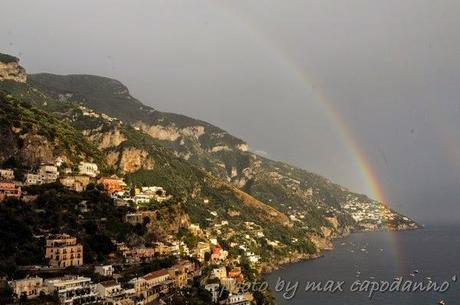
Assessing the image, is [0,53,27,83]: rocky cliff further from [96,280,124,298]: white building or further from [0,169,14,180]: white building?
[96,280,124,298]: white building

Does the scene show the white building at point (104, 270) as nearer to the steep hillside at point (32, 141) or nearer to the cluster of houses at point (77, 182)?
the cluster of houses at point (77, 182)

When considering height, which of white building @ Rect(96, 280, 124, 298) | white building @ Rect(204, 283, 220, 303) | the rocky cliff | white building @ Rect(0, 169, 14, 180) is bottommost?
white building @ Rect(96, 280, 124, 298)

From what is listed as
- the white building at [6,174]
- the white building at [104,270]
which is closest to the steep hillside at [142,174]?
the white building at [6,174]

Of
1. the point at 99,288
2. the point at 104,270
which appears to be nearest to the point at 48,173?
the point at 104,270

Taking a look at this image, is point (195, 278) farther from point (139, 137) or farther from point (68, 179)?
point (139, 137)

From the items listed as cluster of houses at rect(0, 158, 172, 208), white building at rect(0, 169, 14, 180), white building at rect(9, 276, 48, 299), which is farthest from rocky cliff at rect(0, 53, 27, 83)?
white building at rect(9, 276, 48, 299)

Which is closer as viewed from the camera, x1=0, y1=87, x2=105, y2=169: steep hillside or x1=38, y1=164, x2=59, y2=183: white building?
x1=38, y1=164, x2=59, y2=183: white building
